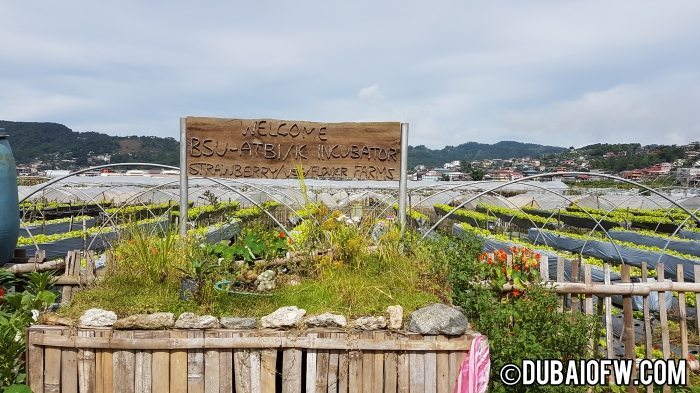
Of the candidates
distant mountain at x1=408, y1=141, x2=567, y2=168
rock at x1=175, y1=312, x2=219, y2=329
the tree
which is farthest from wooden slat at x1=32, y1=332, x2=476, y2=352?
distant mountain at x1=408, y1=141, x2=567, y2=168

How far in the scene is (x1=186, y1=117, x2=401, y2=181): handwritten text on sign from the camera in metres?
5.26

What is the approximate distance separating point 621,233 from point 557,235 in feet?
6.53

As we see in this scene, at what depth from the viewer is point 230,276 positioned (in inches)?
155

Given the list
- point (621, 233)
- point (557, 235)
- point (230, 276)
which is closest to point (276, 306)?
point (230, 276)

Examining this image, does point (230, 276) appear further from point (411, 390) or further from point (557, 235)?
point (557, 235)

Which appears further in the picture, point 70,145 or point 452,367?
point 70,145

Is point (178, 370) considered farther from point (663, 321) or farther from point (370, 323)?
point (663, 321)

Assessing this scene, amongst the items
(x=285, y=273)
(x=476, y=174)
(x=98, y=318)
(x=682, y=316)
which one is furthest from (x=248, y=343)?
(x=476, y=174)

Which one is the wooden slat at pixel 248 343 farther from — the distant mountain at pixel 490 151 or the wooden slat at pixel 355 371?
→ the distant mountain at pixel 490 151

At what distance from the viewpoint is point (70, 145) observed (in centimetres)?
8044

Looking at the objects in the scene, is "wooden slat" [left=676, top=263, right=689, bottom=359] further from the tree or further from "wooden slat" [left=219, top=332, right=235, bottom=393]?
the tree

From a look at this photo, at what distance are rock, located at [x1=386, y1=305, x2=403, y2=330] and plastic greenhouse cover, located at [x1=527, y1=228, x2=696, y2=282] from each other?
5.67 m

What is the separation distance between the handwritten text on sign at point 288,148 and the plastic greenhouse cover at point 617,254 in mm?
4680

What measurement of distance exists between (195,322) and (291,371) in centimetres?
74
